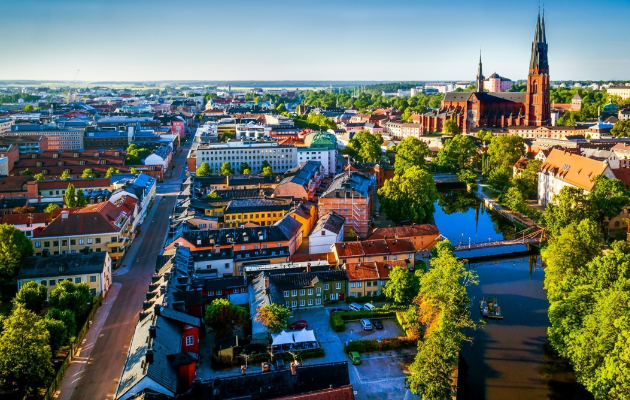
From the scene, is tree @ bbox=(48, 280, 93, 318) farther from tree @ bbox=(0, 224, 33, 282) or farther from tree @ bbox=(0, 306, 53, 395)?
tree @ bbox=(0, 306, 53, 395)

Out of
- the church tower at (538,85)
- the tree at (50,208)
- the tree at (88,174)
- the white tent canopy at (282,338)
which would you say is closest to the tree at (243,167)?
the tree at (88,174)

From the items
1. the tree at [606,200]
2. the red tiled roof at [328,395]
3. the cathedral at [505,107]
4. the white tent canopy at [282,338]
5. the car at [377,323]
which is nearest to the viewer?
the red tiled roof at [328,395]

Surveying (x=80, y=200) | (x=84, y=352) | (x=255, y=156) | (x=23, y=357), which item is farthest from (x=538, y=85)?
(x=23, y=357)

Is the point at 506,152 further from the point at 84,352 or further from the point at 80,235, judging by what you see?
the point at 84,352

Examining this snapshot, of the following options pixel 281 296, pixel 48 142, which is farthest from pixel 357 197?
pixel 48 142

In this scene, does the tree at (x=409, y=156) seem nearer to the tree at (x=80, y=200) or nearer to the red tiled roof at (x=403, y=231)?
the red tiled roof at (x=403, y=231)

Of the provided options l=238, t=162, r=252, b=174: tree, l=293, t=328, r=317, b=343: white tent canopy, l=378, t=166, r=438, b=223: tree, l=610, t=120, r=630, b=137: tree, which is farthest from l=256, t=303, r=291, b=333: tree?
l=610, t=120, r=630, b=137: tree
